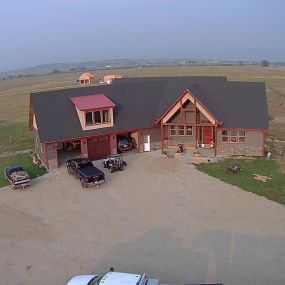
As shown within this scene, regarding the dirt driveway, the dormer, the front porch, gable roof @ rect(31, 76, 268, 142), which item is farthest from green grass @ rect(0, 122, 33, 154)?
the front porch

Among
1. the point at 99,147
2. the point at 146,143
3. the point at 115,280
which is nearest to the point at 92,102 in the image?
the point at 99,147

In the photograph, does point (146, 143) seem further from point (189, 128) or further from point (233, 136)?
point (233, 136)

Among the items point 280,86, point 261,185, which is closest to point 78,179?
point 261,185

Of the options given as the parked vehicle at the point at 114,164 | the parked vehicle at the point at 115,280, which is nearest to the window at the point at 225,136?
the parked vehicle at the point at 114,164

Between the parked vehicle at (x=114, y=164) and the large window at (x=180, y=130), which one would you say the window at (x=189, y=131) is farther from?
the parked vehicle at (x=114, y=164)

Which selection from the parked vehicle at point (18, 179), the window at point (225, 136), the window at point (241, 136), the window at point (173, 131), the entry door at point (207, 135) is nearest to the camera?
the parked vehicle at point (18, 179)

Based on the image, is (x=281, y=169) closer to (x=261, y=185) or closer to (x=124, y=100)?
(x=261, y=185)

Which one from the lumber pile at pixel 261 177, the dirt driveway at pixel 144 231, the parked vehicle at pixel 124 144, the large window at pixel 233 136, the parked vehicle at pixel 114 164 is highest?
Answer: the large window at pixel 233 136

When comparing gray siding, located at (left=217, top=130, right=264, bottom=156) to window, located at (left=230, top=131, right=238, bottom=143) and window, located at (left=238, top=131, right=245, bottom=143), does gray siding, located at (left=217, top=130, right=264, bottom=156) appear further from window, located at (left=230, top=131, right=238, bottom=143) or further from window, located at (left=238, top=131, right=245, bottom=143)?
window, located at (left=230, top=131, right=238, bottom=143)
